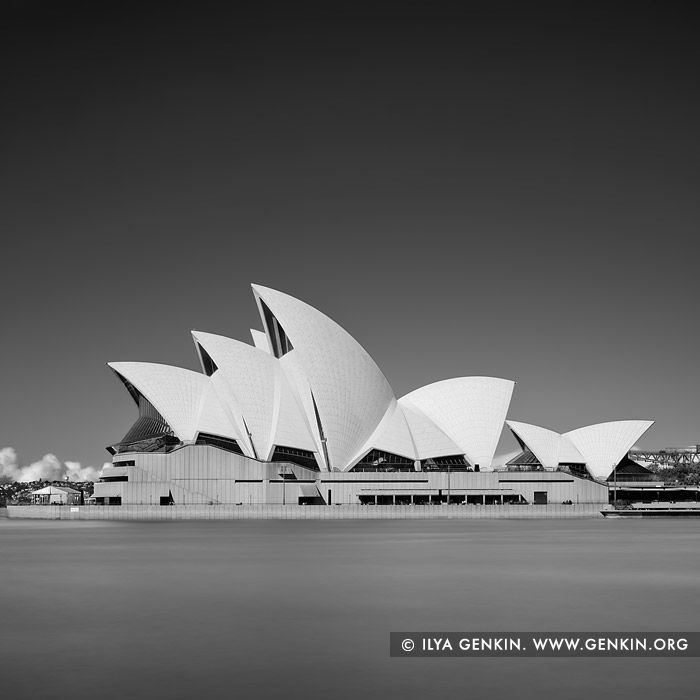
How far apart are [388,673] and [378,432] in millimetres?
70656

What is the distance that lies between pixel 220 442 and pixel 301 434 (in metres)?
6.94

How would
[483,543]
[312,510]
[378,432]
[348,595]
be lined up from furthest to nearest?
[378,432], [312,510], [483,543], [348,595]

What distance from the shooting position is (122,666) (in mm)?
12164

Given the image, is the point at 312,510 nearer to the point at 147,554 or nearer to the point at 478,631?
the point at 147,554

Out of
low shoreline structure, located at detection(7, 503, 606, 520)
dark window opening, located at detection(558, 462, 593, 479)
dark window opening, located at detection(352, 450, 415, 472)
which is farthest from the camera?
dark window opening, located at detection(558, 462, 593, 479)

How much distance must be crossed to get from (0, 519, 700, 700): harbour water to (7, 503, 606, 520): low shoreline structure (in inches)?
1530

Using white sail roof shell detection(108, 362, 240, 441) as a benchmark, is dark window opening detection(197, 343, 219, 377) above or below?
above

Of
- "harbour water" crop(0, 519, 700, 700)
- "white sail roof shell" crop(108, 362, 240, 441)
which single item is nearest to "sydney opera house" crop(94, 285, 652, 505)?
"white sail roof shell" crop(108, 362, 240, 441)

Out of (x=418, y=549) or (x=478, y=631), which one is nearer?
(x=478, y=631)

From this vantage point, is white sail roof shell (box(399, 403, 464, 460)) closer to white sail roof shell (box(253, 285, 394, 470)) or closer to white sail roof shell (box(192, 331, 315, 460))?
white sail roof shell (box(253, 285, 394, 470))

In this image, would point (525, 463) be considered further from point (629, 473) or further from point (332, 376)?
point (332, 376)

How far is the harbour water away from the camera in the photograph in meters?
11.0

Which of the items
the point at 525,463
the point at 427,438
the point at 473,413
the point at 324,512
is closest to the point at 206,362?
the point at 324,512

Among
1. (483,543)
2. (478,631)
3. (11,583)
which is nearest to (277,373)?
(483,543)
